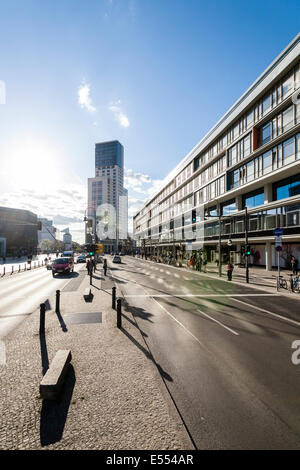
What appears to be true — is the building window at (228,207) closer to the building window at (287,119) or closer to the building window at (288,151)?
the building window at (288,151)

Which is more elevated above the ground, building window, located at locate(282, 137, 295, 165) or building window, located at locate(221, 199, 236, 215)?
building window, located at locate(282, 137, 295, 165)

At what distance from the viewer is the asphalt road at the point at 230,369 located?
337 cm

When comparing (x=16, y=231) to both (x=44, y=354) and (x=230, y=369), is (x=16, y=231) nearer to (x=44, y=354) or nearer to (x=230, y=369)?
(x=44, y=354)

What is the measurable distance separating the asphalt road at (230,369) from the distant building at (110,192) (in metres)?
125

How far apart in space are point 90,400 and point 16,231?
341ft

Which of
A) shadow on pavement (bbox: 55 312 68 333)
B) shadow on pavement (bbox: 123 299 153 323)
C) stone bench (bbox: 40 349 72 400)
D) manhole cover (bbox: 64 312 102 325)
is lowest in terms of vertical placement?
shadow on pavement (bbox: 123 299 153 323)

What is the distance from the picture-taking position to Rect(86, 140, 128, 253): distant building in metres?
143

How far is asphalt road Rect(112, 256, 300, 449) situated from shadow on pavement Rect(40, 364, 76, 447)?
192 cm

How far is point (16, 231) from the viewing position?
3620 inches

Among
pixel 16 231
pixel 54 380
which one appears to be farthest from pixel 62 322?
pixel 16 231

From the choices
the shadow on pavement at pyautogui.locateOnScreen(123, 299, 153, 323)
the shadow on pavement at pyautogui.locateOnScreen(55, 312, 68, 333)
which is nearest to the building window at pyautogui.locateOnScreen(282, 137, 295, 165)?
the shadow on pavement at pyautogui.locateOnScreen(123, 299, 153, 323)

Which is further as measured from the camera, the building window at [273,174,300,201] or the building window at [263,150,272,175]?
the building window at [263,150,272,175]

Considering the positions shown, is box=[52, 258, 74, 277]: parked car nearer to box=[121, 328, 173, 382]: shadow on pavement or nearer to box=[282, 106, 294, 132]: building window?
box=[121, 328, 173, 382]: shadow on pavement
